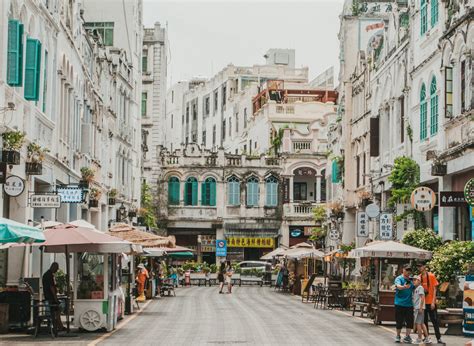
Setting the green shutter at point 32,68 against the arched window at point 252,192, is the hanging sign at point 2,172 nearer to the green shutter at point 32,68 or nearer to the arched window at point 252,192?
the green shutter at point 32,68

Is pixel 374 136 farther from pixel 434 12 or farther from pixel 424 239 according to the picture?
pixel 424 239

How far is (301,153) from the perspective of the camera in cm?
7962

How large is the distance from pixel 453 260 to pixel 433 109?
27.2 feet

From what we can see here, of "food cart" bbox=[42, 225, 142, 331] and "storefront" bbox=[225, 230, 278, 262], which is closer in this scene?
"food cart" bbox=[42, 225, 142, 331]

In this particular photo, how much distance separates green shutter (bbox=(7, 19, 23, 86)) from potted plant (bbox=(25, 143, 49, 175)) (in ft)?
13.1

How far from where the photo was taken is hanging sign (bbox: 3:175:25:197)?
80.6 ft

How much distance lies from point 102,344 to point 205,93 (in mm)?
85813

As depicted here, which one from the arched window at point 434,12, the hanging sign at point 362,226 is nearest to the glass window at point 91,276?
the arched window at point 434,12

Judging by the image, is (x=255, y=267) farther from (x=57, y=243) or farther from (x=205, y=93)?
(x=57, y=243)

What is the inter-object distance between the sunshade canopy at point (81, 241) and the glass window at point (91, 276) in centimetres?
63

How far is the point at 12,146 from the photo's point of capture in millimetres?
25219

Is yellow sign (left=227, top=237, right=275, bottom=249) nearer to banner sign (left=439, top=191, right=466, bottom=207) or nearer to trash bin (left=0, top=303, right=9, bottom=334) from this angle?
banner sign (left=439, top=191, right=466, bottom=207)

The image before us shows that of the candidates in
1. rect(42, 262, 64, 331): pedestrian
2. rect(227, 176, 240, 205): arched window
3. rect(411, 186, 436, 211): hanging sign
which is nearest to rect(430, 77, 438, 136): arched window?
rect(411, 186, 436, 211): hanging sign

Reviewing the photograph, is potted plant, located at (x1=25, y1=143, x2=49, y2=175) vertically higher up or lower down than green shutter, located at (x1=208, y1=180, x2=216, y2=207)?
lower down
